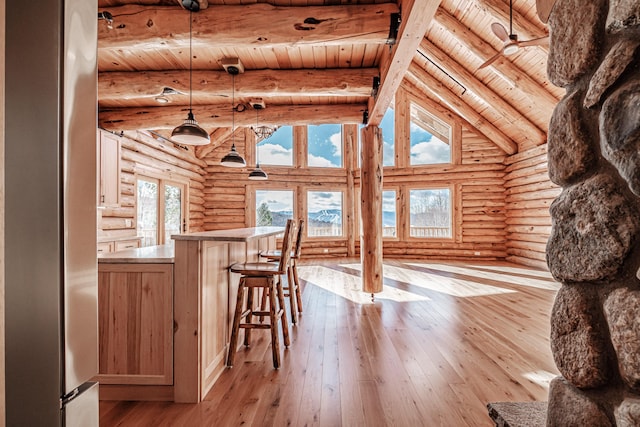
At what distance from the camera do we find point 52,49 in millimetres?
610

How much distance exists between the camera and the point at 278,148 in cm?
1044

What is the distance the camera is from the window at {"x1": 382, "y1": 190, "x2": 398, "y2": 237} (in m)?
10.3

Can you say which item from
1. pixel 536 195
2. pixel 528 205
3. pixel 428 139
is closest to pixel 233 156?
pixel 428 139

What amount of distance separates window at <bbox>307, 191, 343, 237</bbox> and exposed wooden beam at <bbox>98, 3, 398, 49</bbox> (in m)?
6.99

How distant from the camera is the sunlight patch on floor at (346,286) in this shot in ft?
17.0

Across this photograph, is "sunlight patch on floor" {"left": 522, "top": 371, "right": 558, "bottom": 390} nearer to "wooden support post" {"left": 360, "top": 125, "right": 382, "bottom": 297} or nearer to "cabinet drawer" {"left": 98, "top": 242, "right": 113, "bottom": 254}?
"wooden support post" {"left": 360, "top": 125, "right": 382, "bottom": 297}

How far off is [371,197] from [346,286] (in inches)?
73.1

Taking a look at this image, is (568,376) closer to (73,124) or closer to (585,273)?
(585,273)

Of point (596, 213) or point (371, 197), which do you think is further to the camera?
point (371, 197)

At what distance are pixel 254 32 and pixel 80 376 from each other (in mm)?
3700

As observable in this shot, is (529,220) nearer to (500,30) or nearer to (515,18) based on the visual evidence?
(515,18)

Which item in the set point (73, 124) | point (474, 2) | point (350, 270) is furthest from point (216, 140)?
point (73, 124)

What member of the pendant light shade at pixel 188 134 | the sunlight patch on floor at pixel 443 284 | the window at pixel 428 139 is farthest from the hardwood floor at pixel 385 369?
the window at pixel 428 139

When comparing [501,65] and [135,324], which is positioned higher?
[501,65]
